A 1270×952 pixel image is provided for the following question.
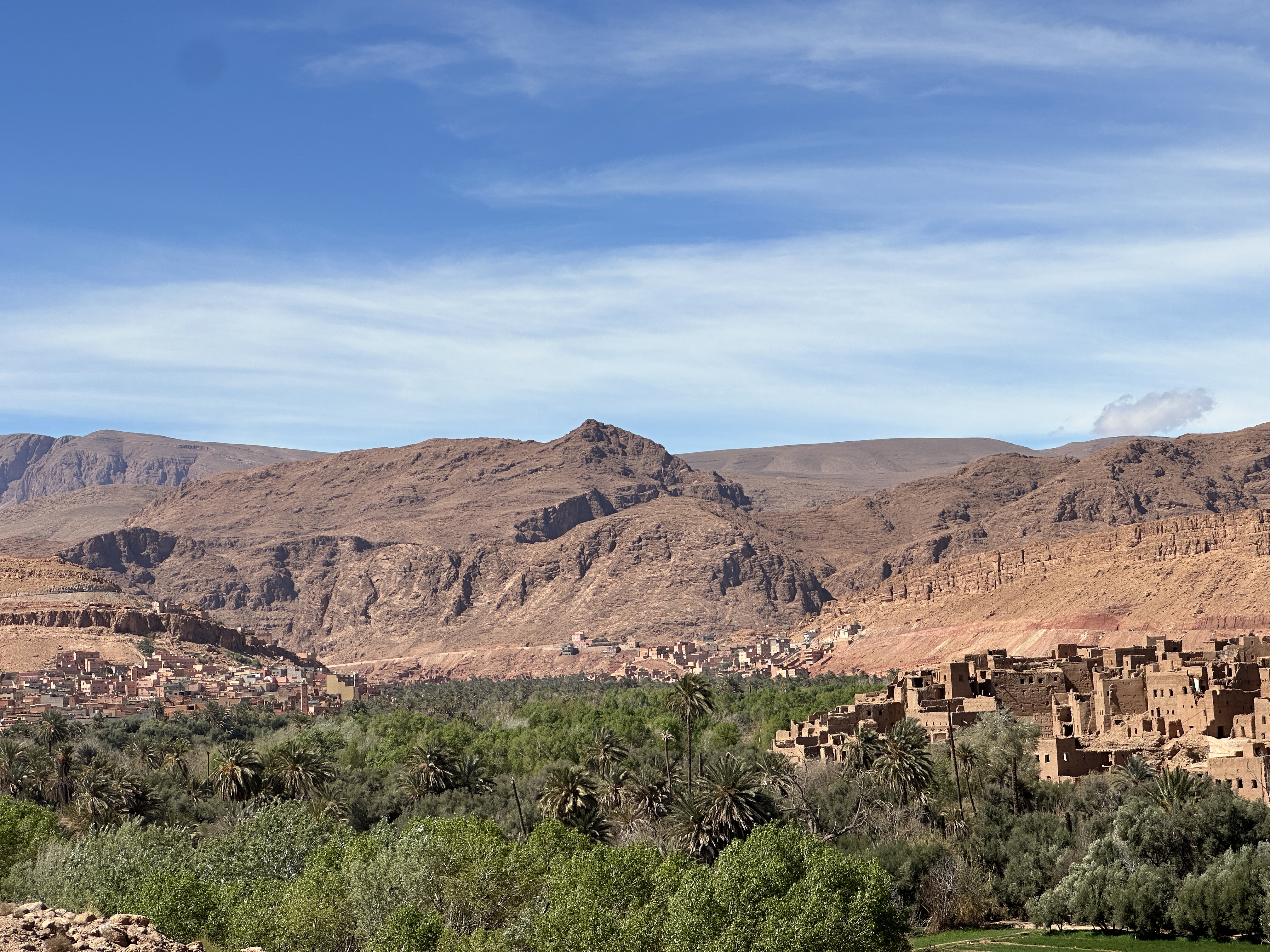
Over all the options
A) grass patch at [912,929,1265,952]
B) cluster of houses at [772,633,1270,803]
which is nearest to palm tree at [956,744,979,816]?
cluster of houses at [772,633,1270,803]

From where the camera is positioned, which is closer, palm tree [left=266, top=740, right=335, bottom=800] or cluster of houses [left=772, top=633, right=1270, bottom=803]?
cluster of houses [left=772, top=633, right=1270, bottom=803]

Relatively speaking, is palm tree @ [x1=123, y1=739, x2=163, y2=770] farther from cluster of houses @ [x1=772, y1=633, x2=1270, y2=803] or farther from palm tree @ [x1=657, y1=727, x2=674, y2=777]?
cluster of houses @ [x1=772, y1=633, x2=1270, y2=803]

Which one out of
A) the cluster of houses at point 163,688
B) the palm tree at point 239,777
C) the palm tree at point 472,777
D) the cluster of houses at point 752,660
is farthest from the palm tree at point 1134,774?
the cluster of houses at point 752,660

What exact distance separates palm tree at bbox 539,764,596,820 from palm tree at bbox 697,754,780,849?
724 cm

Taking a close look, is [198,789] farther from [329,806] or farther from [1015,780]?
[1015,780]

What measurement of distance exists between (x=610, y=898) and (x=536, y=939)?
12.6ft

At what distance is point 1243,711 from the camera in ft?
214

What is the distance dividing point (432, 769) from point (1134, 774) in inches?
1406

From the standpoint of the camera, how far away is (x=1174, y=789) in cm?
5647

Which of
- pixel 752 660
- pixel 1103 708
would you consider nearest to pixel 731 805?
pixel 1103 708

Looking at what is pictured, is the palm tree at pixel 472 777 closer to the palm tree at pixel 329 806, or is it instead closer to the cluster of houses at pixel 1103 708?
the palm tree at pixel 329 806

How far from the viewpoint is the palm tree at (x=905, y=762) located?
63.3 metres

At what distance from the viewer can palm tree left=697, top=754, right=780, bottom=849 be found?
188ft

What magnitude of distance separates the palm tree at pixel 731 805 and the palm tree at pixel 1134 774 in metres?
13.5
